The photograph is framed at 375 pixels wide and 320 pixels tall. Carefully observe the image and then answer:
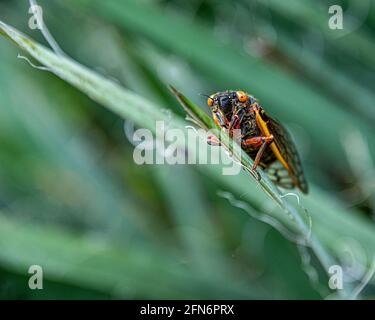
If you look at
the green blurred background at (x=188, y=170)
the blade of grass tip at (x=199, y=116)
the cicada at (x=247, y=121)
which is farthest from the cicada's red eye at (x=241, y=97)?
the green blurred background at (x=188, y=170)

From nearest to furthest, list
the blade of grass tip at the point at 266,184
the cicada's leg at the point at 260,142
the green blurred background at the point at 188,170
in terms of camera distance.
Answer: the blade of grass tip at the point at 266,184 → the cicada's leg at the point at 260,142 → the green blurred background at the point at 188,170

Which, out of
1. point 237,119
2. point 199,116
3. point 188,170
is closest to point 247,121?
point 237,119

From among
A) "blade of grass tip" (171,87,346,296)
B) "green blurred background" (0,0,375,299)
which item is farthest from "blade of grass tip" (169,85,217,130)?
"green blurred background" (0,0,375,299)

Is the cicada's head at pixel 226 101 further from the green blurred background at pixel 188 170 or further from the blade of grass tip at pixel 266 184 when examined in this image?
the green blurred background at pixel 188 170

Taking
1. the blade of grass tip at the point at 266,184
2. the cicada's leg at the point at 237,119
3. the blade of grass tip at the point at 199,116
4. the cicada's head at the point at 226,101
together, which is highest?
the cicada's head at the point at 226,101

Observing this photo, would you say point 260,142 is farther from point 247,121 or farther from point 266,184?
point 266,184
